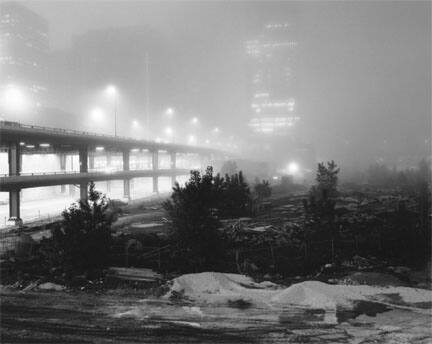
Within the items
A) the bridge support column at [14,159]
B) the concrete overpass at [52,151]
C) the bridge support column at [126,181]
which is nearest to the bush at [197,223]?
the concrete overpass at [52,151]

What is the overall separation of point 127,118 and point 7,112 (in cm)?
6793

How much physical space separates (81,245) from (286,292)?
1044 centimetres

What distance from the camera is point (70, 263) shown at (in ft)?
59.5

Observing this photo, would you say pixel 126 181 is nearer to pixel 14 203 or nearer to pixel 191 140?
pixel 14 203

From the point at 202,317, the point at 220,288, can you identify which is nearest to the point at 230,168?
the point at 220,288

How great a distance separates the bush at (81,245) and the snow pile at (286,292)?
4.82 meters

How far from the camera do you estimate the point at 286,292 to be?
14586 millimetres

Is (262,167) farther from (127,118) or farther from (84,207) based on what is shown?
(84,207)

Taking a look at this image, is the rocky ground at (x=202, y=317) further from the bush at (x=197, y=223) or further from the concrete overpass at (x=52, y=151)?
the concrete overpass at (x=52, y=151)

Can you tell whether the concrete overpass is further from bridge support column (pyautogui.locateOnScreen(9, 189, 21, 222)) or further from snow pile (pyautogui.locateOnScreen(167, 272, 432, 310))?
snow pile (pyautogui.locateOnScreen(167, 272, 432, 310))

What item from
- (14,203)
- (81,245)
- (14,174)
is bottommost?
(81,245)

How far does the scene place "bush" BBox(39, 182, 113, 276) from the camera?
59.6 feet

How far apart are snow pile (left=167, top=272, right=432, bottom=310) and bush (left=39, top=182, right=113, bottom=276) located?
15.8 feet

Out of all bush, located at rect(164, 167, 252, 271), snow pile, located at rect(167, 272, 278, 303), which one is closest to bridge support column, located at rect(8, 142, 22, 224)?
bush, located at rect(164, 167, 252, 271)
